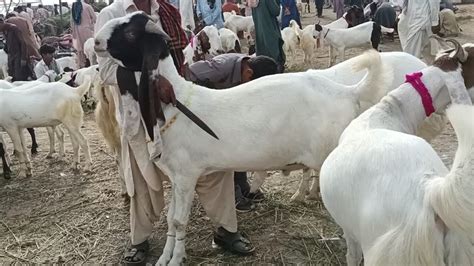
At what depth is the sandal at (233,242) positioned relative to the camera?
3771 millimetres

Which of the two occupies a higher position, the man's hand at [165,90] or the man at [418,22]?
the man's hand at [165,90]

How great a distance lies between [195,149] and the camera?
3324 mm

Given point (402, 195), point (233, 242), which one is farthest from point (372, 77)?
point (233, 242)

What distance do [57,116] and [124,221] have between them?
238 cm

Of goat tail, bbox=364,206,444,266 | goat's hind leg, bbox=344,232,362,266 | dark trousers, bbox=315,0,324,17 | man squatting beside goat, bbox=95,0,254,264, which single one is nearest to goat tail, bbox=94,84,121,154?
man squatting beside goat, bbox=95,0,254,264

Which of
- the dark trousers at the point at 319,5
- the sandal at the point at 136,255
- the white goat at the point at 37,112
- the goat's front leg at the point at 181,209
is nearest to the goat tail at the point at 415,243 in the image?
the goat's front leg at the point at 181,209

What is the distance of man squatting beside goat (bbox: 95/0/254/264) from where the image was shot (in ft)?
11.0

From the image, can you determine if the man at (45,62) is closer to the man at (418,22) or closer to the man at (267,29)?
the man at (267,29)

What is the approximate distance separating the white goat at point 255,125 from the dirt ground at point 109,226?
Answer: 78cm

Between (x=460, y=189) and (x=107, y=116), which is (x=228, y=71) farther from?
(x=460, y=189)

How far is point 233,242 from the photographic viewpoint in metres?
3.80

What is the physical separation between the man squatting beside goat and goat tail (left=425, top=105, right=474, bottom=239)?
1.97 m

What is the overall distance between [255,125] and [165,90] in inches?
25.2

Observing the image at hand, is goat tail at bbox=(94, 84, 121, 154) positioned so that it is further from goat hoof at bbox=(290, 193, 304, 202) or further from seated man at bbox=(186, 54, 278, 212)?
goat hoof at bbox=(290, 193, 304, 202)
